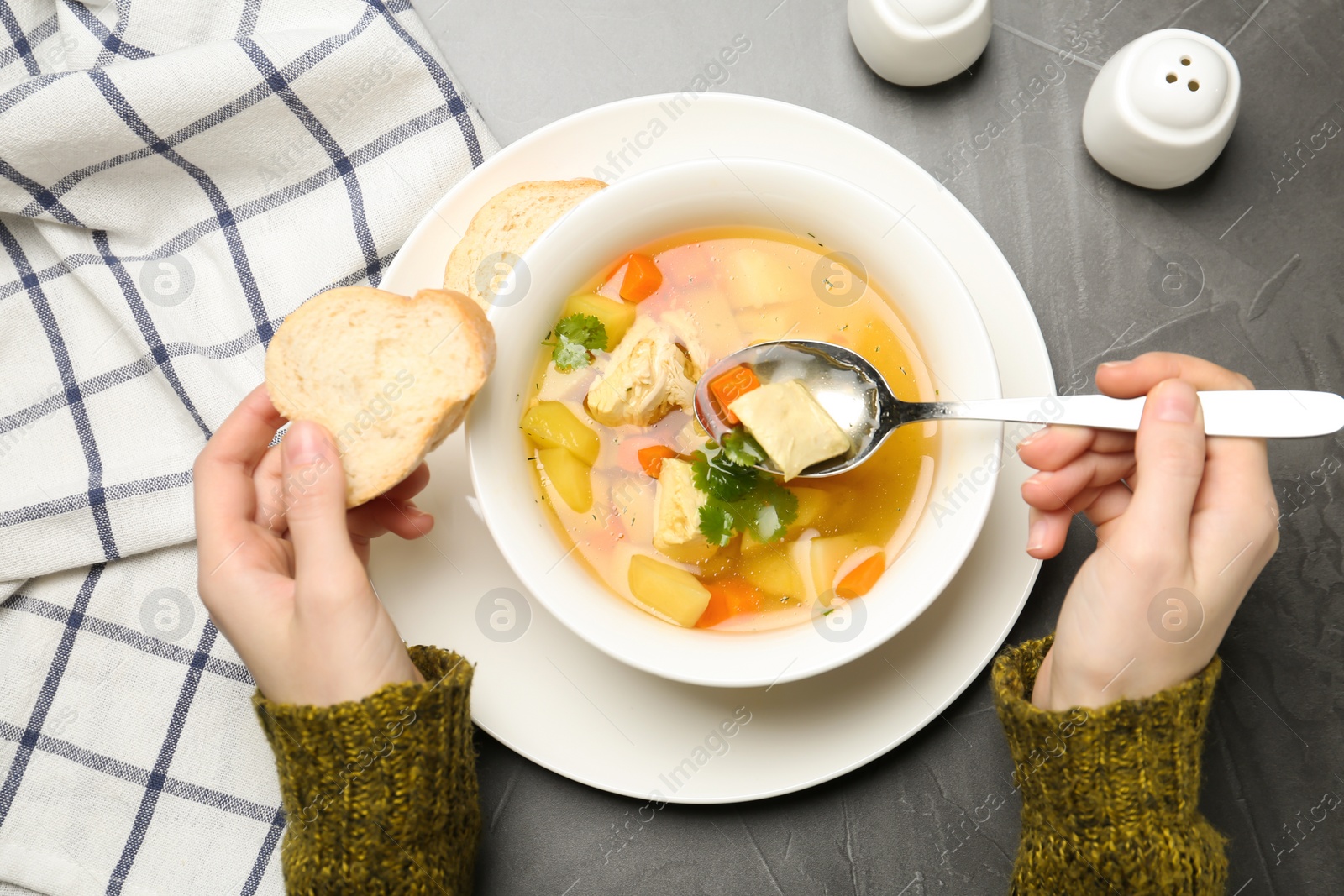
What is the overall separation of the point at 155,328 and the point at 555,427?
1.08 meters

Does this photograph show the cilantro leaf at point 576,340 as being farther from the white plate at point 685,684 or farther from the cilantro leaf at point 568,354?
the white plate at point 685,684

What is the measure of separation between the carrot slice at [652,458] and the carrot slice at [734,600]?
0.94 ft

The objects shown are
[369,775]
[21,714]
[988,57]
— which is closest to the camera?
[369,775]

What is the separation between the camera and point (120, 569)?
2230mm

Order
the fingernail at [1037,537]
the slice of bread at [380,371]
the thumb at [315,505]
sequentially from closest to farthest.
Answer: the thumb at [315,505] → the slice of bread at [380,371] → the fingernail at [1037,537]

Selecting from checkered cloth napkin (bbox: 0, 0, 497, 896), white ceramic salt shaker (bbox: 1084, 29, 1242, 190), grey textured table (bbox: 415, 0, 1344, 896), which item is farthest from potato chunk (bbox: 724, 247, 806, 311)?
white ceramic salt shaker (bbox: 1084, 29, 1242, 190)

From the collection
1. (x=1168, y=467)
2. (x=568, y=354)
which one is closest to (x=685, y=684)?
(x=568, y=354)

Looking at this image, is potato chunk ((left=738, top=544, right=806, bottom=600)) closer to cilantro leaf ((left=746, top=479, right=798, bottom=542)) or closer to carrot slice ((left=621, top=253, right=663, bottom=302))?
cilantro leaf ((left=746, top=479, right=798, bottom=542))

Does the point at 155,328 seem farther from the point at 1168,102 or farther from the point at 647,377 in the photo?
the point at 1168,102

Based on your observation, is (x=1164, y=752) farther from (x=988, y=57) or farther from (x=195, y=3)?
(x=195, y=3)

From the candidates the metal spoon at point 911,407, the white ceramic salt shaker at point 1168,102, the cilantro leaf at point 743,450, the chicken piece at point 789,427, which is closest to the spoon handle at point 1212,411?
the metal spoon at point 911,407

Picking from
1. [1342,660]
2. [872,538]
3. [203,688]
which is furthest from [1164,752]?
[203,688]

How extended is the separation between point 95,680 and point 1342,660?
120 inches

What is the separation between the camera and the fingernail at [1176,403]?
1671 millimetres
